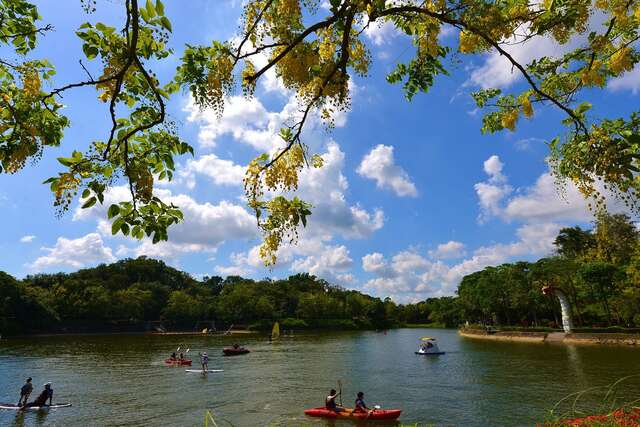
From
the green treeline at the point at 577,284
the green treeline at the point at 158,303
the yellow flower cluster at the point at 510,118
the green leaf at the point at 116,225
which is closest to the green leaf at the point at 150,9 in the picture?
the green leaf at the point at 116,225

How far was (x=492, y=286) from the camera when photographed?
2552 inches

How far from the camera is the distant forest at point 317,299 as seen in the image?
166 feet

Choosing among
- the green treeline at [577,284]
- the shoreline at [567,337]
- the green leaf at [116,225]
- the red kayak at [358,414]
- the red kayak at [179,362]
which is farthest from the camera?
the green treeline at [577,284]

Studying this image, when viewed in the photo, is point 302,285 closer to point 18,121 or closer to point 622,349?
point 622,349

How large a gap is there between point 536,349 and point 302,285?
7903 cm

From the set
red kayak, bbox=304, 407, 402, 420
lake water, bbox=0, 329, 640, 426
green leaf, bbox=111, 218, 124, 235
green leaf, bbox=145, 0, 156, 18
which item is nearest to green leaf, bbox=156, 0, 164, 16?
green leaf, bbox=145, 0, 156, 18

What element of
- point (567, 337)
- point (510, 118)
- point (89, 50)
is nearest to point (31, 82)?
point (89, 50)

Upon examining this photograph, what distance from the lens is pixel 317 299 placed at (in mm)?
99188

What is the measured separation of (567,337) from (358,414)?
36.8 metres

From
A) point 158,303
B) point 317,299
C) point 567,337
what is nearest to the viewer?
point 567,337

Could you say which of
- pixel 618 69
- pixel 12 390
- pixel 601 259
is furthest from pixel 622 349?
pixel 12 390

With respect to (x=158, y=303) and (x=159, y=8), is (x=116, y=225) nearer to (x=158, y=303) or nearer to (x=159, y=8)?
(x=159, y=8)

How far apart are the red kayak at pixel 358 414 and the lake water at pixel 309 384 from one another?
1.34 ft

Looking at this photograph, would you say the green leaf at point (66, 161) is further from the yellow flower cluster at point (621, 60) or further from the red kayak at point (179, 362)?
the red kayak at point (179, 362)
